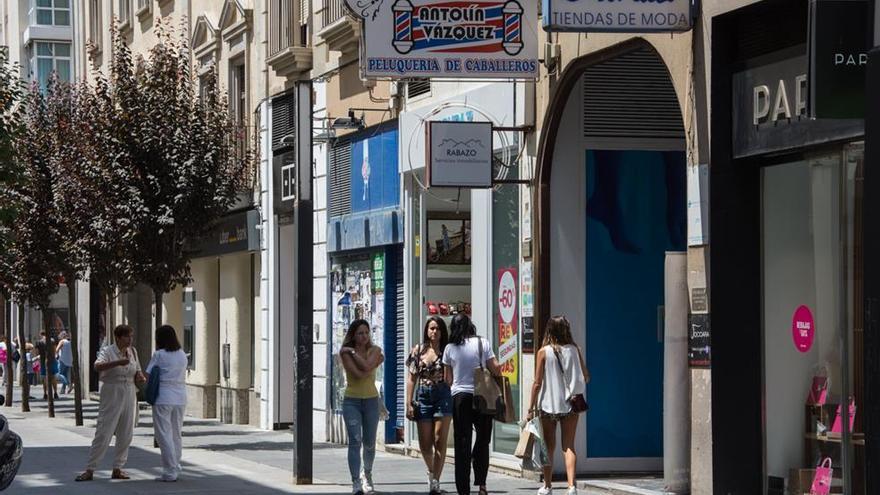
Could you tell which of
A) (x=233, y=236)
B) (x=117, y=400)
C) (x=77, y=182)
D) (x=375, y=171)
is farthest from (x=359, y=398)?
(x=233, y=236)

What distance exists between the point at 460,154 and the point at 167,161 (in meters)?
8.61

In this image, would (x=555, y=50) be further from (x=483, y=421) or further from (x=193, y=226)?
(x=193, y=226)

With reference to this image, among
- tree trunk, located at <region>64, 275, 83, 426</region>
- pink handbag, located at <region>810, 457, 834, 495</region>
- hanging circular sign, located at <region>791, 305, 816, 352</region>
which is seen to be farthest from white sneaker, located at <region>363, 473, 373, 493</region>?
tree trunk, located at <region>64, 275, 83, 426</region>

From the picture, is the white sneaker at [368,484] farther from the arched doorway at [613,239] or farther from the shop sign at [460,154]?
the shop sign at [460,154]

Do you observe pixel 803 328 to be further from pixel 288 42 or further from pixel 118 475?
pixel 288 42

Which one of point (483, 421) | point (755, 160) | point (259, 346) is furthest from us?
point (259, 346)

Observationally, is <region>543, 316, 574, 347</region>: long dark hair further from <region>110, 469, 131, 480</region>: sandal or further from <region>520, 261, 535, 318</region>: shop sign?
<region>110, 469, 131, 480</region>: sandal

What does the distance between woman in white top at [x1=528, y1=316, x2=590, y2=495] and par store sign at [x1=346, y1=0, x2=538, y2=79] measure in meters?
2.84

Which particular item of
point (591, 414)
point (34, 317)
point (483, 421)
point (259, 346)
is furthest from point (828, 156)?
point (34, 317)

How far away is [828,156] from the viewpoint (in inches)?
498

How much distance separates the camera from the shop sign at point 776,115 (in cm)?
1243

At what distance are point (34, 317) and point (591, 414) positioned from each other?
44811mm

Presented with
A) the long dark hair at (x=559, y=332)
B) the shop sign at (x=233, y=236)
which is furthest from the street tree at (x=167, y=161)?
the long dark hair at (x=559, y=332)

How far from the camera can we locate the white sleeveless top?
15.0 metres
